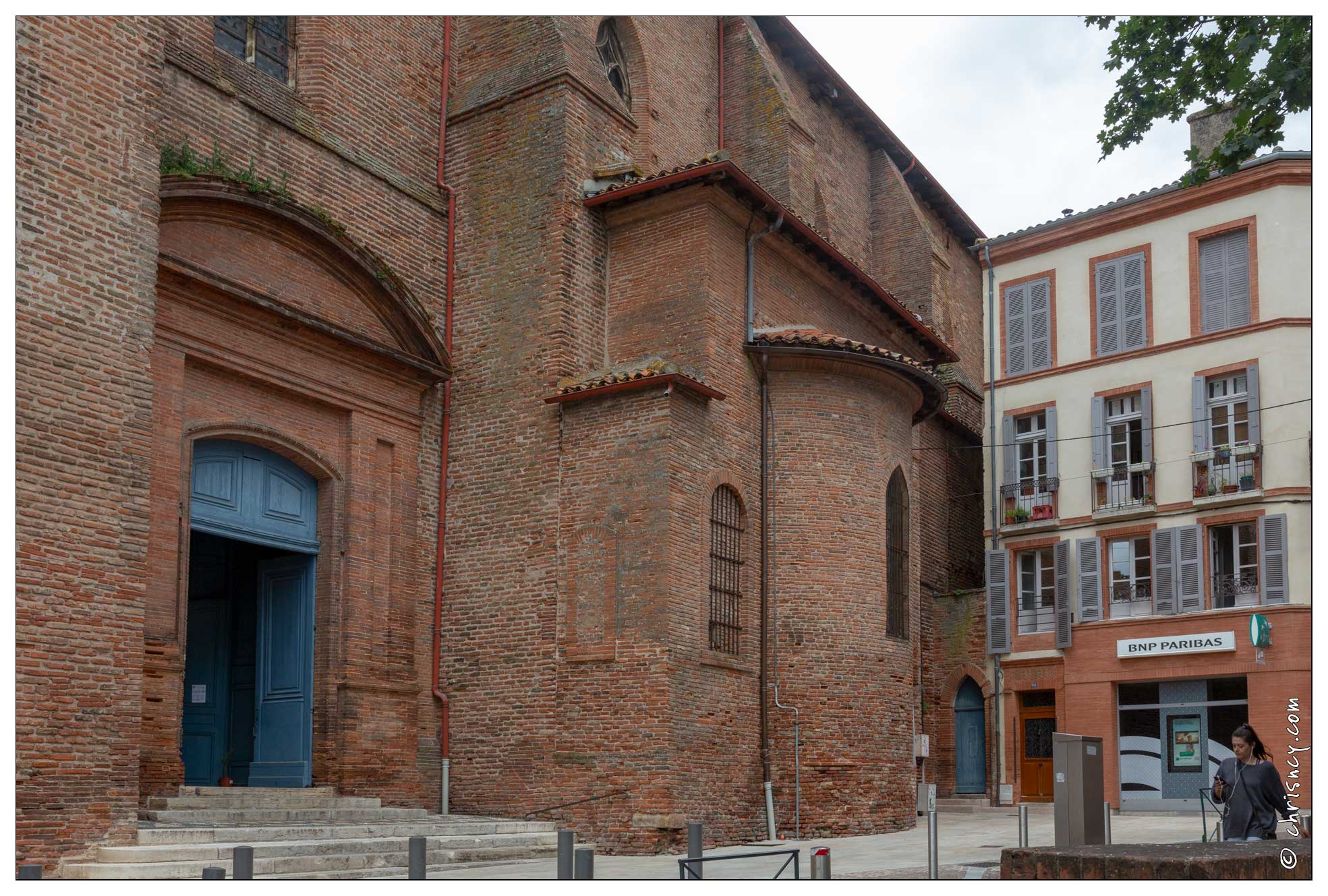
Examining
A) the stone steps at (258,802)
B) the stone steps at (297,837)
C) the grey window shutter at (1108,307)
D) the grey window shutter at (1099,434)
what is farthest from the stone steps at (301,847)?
the grey window shutter at (1108,307)

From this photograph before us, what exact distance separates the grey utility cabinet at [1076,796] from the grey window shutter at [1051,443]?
1463cm

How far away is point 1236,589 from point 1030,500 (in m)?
4.32

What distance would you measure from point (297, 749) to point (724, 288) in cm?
748

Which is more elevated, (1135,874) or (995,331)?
(995,331)

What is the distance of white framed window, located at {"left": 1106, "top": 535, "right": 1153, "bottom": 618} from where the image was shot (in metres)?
24.9

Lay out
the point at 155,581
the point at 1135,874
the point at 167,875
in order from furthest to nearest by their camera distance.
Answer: the point at 155,581 < the point at 167,875 < the point at 1135,874

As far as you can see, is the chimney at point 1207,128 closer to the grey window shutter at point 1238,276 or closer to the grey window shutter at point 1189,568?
the grey window shutter at point 1238,276

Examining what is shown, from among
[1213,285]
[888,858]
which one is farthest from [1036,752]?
[888,858]

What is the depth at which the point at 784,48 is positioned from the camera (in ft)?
82.2

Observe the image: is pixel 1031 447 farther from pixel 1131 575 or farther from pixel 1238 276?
pixel 1238 276

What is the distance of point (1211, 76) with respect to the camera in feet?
39.9

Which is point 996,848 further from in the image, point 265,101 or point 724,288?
point 265,101

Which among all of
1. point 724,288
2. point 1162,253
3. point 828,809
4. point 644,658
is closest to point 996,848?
point 828,809

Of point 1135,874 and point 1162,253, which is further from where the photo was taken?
point 1162,253
